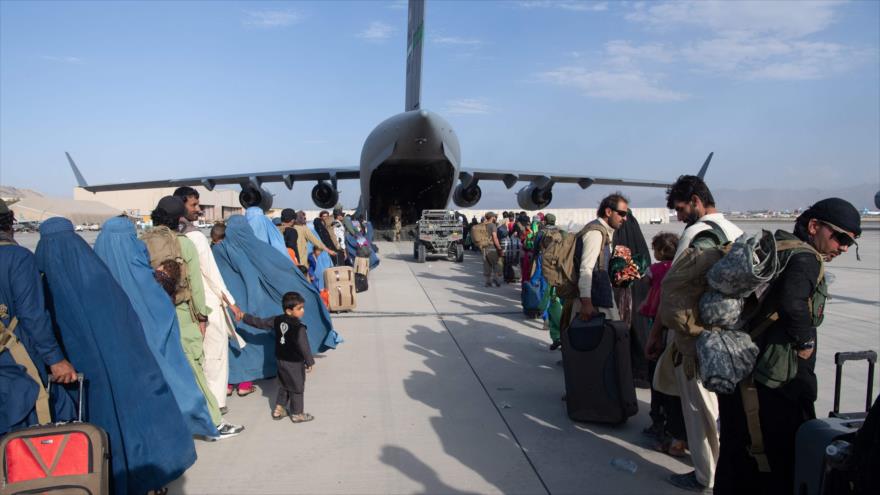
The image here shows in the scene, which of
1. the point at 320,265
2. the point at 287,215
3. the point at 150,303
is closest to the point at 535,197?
the point at 320,265

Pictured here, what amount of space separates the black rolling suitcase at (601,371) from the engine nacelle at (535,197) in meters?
20.6

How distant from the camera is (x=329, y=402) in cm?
486

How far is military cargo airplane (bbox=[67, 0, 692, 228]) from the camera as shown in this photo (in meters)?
17.0

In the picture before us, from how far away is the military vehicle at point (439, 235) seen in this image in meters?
16.6

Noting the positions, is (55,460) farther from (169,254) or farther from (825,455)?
(825,455)

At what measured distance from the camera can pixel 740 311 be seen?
263 centimetres

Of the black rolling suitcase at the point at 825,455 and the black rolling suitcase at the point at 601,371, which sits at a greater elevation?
the black rolling suitcase at the point at 825,455

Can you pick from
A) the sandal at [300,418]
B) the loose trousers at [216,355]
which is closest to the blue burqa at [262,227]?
the loose trousers at [216,355]

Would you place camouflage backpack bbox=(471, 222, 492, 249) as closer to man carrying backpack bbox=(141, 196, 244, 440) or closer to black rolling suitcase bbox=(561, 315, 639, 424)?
black rolling suitcase bbox=(561, 315, 639, 424)

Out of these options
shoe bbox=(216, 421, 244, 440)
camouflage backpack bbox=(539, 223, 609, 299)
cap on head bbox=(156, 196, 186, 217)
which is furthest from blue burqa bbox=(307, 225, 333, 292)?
camouflage backpack bbox=(539, 223, 609, 299)

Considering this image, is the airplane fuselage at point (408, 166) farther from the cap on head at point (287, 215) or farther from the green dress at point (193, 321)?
the green dress at point (193, 321)

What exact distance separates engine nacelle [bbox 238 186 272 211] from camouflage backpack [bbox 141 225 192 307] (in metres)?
19.5

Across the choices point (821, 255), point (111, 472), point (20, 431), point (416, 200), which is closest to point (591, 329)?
point (821, 255)

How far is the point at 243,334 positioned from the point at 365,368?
4.24 feet
